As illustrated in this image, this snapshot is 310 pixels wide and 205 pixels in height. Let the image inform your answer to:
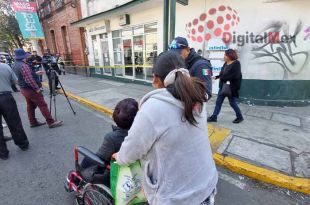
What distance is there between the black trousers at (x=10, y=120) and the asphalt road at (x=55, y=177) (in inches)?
8.1

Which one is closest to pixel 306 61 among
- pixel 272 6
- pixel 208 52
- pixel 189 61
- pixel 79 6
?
pixel 272 6

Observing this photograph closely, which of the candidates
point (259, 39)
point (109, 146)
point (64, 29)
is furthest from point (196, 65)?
point (64, 29)

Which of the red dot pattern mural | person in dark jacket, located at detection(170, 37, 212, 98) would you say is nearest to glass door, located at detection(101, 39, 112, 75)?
the red dot pattern mural

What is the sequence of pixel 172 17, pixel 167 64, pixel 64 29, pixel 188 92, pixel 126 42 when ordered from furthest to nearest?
pixel 64 29 → pixel 126 42 → pixel 172 17 → pixel 167 64 → pixel 188 92

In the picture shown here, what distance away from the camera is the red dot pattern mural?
5953 millimetres

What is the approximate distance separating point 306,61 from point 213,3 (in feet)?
9.85

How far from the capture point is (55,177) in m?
3.07

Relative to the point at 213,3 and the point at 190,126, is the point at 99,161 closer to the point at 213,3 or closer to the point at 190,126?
the point at 190,126

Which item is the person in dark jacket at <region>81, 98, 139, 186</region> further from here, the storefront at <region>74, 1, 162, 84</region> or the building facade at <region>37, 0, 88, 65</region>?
the building facade at <region>37, 0, 88, 65</region>

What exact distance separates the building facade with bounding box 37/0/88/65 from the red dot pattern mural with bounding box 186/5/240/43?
8251mm

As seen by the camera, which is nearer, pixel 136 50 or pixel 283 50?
pixel 283 50

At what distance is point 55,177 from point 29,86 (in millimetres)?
2461

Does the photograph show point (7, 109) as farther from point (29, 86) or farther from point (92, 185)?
point (92, 185)

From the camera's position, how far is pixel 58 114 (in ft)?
19.9
